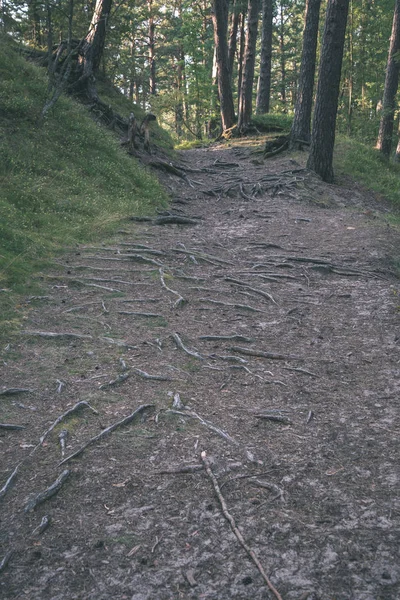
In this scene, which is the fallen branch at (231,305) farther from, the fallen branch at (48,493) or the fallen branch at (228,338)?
the fallen branch at (48,493)

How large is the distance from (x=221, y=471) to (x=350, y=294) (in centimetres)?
450

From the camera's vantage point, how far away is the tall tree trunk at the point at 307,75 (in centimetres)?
1755

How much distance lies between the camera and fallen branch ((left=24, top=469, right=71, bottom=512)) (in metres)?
3.51

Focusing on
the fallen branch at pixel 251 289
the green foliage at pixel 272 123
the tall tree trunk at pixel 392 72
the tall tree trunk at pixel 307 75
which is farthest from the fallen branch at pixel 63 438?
the green foliage at pixel 272 123

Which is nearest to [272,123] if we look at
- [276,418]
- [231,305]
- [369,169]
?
[369,169]

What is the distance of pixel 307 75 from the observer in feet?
57.7

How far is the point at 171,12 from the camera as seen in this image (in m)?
41.9

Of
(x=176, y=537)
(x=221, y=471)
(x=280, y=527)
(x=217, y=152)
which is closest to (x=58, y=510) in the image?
(x=176, y=537)

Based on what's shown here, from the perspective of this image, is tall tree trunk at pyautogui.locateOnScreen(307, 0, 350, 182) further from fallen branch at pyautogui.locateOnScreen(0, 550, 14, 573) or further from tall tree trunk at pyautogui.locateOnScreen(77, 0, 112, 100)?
fallen branch at pyautogui.locateOnScreen(0, 550, 14, 573)

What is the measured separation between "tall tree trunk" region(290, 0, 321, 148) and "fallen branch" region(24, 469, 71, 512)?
647 inches

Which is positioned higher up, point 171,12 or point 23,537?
point 171,12

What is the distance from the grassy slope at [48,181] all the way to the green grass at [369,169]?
6.35 m

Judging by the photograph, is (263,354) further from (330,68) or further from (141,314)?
(330,68)

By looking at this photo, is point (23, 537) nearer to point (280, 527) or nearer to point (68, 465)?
point (68, 465)
